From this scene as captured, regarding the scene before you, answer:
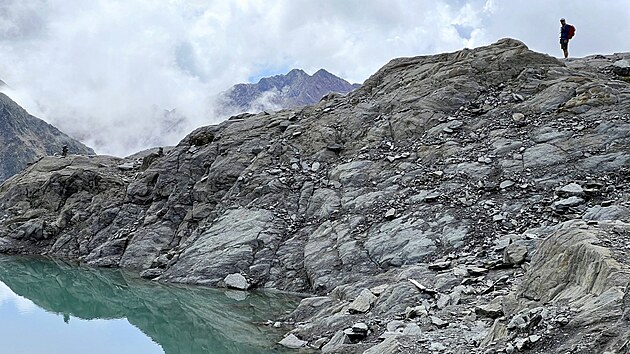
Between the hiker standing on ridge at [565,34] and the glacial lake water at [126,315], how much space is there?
30.8m

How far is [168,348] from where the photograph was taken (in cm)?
2450

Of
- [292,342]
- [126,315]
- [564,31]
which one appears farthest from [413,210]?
[564,31]

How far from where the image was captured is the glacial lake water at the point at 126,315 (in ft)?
79.7

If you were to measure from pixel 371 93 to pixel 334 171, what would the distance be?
10.7 m

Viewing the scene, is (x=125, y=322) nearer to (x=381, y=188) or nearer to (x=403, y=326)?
(x=381, y=188)

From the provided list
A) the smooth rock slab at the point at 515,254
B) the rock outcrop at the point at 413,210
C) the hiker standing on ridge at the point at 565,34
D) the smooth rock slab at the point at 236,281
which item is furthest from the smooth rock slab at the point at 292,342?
the hiker standing on ridge at the point at 565,34

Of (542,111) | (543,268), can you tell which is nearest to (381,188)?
(542,111)

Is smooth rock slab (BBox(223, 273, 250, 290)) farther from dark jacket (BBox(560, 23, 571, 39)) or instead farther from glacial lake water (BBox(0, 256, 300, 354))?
dark jacket (BBox(560, 23, 571, 39))

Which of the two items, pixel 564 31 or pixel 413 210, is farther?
pixel 564 31

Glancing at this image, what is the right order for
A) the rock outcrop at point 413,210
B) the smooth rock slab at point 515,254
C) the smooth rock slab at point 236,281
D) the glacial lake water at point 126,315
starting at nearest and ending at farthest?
the rock outcrop at point 413,210 < the smooth rock slab at point 515,254 < the glacial lake water at point 126,315 < the smooth rock slab at point 236,281

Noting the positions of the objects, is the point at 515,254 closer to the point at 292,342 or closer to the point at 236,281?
the point at 292,342

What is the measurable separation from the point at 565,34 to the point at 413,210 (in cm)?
2386

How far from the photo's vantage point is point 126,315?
3192cm

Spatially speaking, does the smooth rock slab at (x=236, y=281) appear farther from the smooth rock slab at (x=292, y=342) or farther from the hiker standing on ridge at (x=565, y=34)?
the hiker standing on ridge at (x=565, y=34)
